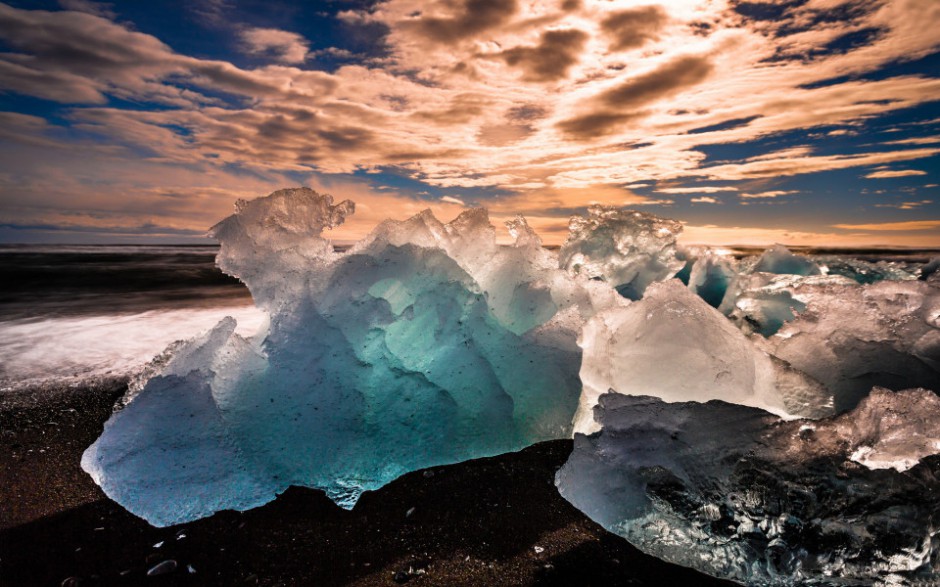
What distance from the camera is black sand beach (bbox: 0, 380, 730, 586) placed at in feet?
6.77

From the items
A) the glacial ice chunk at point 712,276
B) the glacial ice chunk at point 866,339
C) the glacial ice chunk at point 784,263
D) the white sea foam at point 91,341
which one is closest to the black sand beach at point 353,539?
the white sea foam at point 91,341

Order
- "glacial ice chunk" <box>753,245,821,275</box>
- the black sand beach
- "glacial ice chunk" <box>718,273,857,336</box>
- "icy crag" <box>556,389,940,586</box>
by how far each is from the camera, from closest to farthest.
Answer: "icy crag" <box>556,389,940,586</box> → the black sand beach → "glacial ice chunk" <box>718,273,857,336</box> → "glacial ice chunk" <box>753,245,821,275</box>

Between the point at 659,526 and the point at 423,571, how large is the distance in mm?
975

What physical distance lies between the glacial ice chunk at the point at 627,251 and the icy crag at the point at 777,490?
133 inches

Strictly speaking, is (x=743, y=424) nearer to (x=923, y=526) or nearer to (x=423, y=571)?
(x=923, y=526)

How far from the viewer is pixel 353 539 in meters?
2.28

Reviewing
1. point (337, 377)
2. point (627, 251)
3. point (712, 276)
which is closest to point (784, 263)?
point (712, 276)

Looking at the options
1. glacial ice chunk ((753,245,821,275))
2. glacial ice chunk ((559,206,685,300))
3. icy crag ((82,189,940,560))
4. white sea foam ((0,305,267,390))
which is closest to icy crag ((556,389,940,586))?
icy crag ((82,189,940,560))

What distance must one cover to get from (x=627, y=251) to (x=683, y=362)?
3.07 m

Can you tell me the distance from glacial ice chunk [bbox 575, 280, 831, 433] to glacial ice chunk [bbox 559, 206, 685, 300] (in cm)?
261

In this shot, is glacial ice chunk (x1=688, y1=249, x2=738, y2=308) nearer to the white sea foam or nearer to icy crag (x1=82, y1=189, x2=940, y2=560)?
icy crag (x1=82, y1=189, x2=940, y2=560)

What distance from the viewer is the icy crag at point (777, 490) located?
180 centimetres

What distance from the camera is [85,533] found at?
2350 mm

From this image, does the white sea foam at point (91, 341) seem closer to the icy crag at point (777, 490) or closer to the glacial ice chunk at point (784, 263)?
the icy crag at point (777, 490)
